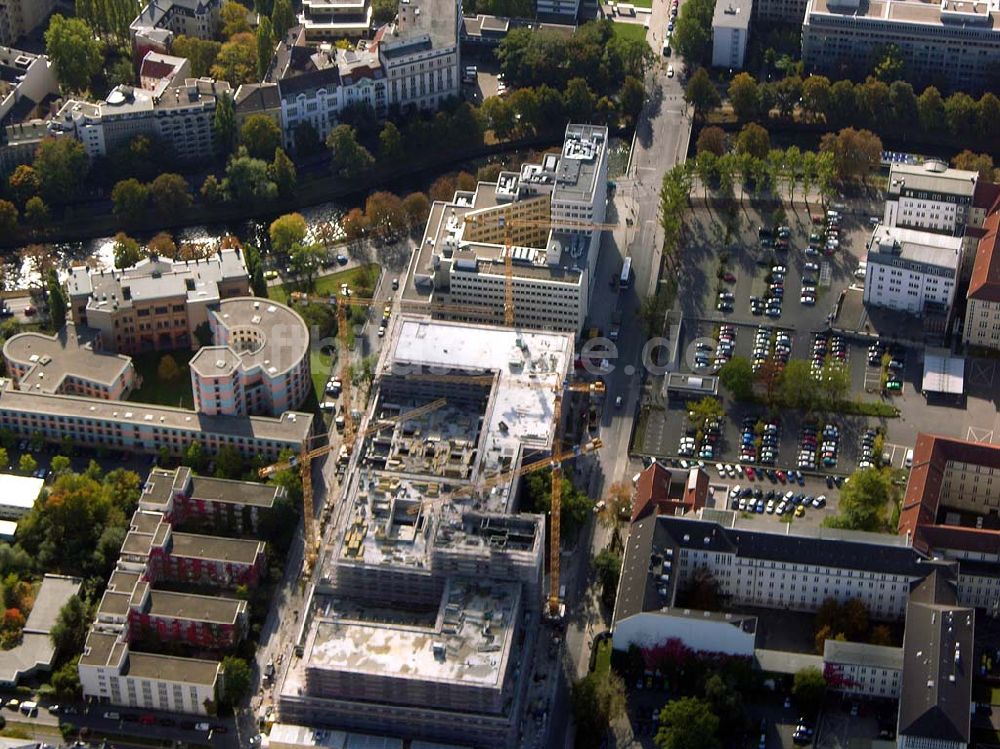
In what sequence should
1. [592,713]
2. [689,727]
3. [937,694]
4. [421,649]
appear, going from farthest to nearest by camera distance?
[592,713] → [421,649] → [689,727] → [937,694]

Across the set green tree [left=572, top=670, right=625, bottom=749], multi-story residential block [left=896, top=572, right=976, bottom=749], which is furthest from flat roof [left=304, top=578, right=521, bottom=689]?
multi-story residential block [left=896, top=572, right=976, bottom=749]

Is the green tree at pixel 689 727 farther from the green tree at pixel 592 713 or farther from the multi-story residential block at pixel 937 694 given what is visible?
the multi-story residential block at pixel 937 694

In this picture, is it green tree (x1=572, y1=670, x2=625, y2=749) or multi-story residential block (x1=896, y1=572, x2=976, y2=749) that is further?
green tree (x1=572, y1=670, x2=625, y2=749)

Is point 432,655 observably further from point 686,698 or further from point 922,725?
point 922,725

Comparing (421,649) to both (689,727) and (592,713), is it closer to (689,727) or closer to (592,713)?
(592,713)

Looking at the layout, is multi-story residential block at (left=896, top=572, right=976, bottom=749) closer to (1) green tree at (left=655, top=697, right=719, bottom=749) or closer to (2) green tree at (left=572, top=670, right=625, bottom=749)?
(1) green tree at (left=655, top=697, right=719, bottom=749)

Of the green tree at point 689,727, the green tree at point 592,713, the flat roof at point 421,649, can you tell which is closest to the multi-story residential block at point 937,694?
the green tree at point 689,727

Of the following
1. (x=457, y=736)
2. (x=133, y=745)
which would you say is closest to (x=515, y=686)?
(x=457, y=736)

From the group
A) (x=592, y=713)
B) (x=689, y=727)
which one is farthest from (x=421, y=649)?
(x=689, y=727)
